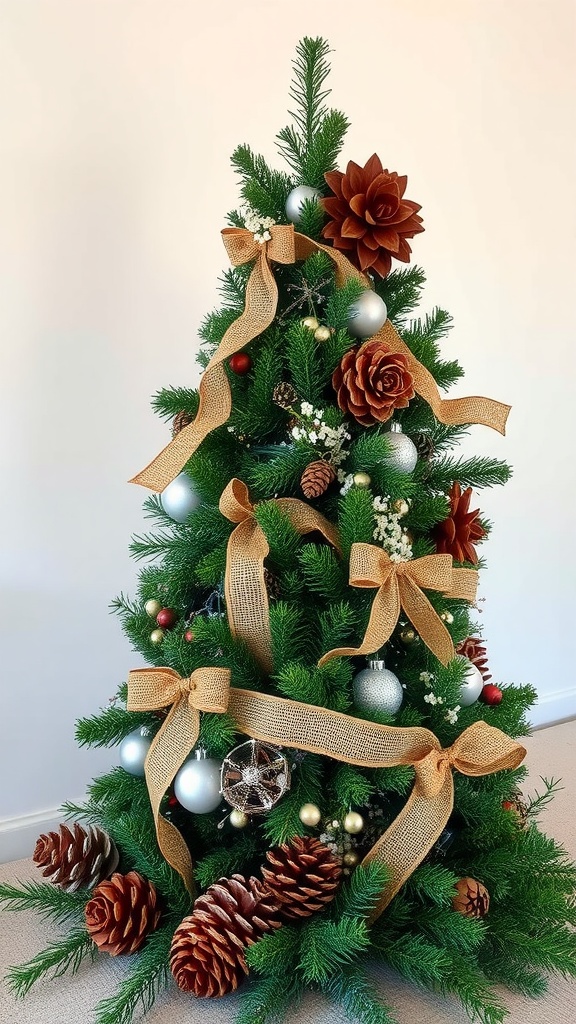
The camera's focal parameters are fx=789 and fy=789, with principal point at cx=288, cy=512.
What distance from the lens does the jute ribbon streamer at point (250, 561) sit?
709mm

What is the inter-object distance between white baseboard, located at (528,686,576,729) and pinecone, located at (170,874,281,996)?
1.36 m

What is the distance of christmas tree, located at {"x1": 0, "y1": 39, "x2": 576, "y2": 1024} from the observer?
669 millimetres

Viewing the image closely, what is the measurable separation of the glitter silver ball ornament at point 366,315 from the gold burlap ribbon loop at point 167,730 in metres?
0.35

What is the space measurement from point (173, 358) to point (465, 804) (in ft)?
2.82

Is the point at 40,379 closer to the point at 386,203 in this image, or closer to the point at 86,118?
the point at 86,118

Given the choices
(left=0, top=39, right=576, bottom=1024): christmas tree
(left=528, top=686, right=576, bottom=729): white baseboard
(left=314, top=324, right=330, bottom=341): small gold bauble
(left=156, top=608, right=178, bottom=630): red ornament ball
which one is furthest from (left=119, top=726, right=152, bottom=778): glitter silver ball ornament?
(left=528, top=686, right=576, bottom=729): white baseboard

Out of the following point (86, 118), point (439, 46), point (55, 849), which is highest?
point (439, 46)

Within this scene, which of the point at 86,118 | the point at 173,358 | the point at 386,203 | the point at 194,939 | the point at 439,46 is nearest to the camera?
the point at 194,939

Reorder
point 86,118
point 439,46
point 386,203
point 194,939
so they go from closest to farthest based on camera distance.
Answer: point 194,939 < point 386,203 < point 86,118 < point 439,46

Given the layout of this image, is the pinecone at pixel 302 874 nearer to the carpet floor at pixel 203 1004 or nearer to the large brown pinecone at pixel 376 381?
the carpet floor at pixel 203 1004

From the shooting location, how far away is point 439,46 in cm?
158

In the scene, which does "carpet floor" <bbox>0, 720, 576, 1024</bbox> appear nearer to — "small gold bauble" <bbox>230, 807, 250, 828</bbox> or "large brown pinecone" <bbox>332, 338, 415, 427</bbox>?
"small gold bauble" <bbox>230, 807, 250, 828</bbox>

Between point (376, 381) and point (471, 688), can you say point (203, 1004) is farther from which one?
point (376, 381)

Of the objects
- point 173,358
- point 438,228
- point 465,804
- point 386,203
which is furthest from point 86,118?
point 465,804
